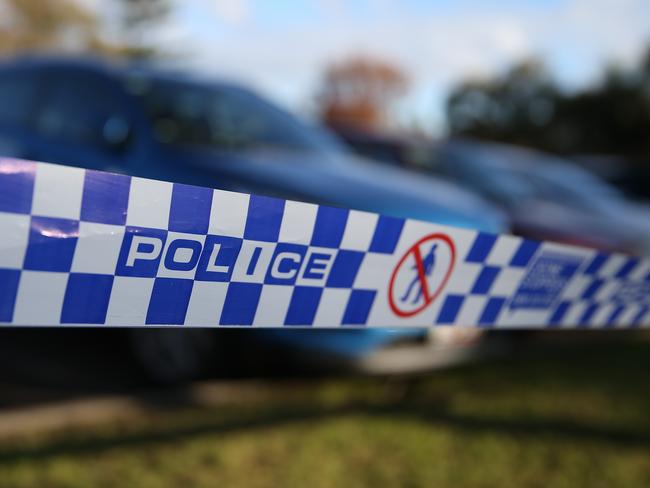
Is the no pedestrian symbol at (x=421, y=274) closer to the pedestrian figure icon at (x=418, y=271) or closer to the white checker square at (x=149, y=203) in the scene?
the pedestrian figure icon at (x=418, y=271)

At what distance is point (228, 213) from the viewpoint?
3.85 ft

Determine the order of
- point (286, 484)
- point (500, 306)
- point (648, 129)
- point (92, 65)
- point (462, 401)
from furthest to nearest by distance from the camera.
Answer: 1. point (648, 129)
2. point (92, 65)
3. point (462, 401)
4. point (286, 484)
5. point (500, 306)

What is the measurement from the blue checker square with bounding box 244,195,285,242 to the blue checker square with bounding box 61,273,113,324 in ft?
0.80

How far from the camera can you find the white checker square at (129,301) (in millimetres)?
1129

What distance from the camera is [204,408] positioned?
125 inches

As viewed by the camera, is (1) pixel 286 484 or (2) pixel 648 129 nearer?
(1) pixel 286 484

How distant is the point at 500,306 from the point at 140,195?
0.91 m

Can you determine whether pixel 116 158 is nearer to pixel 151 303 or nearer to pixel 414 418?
pixel 414 418

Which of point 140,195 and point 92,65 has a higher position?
point 140,195

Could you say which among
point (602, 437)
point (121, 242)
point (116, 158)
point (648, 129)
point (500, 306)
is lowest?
point (648, 129)

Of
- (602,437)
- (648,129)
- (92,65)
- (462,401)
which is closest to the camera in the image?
(602,437)

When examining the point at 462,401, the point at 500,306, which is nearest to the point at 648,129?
the point at 462,401

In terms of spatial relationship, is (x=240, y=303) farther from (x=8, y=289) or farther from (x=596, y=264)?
(x=596, y=264)

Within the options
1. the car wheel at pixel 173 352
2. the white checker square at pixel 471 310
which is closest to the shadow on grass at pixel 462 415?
the car wheel at pixel 173 352
